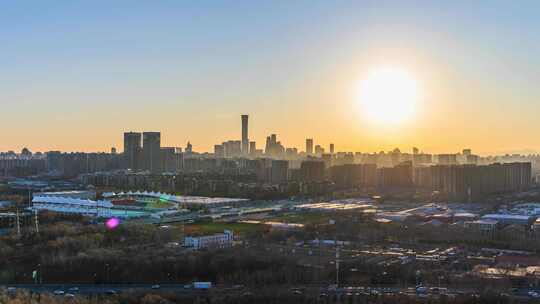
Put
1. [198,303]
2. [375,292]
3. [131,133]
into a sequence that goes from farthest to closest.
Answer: [131,133], [375,292], [198,303]

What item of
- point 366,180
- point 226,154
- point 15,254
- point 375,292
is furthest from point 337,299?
point 226,154

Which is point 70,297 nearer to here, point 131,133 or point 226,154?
point 131,133

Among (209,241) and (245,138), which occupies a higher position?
(245,138)

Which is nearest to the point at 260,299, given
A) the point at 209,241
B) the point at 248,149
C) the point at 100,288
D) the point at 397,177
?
the point at 100,288

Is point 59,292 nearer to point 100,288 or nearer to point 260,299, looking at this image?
point 100,288

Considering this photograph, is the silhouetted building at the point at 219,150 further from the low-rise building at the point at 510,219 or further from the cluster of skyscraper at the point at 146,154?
the low-rise building at the point at 510,219

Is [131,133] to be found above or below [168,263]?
above

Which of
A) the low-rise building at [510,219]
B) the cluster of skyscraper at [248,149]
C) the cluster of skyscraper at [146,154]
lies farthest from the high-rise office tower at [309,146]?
the low-rise building at [510,219]

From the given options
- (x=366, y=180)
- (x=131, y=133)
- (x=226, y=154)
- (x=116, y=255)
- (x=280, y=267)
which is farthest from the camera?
(x=226, y=154)
